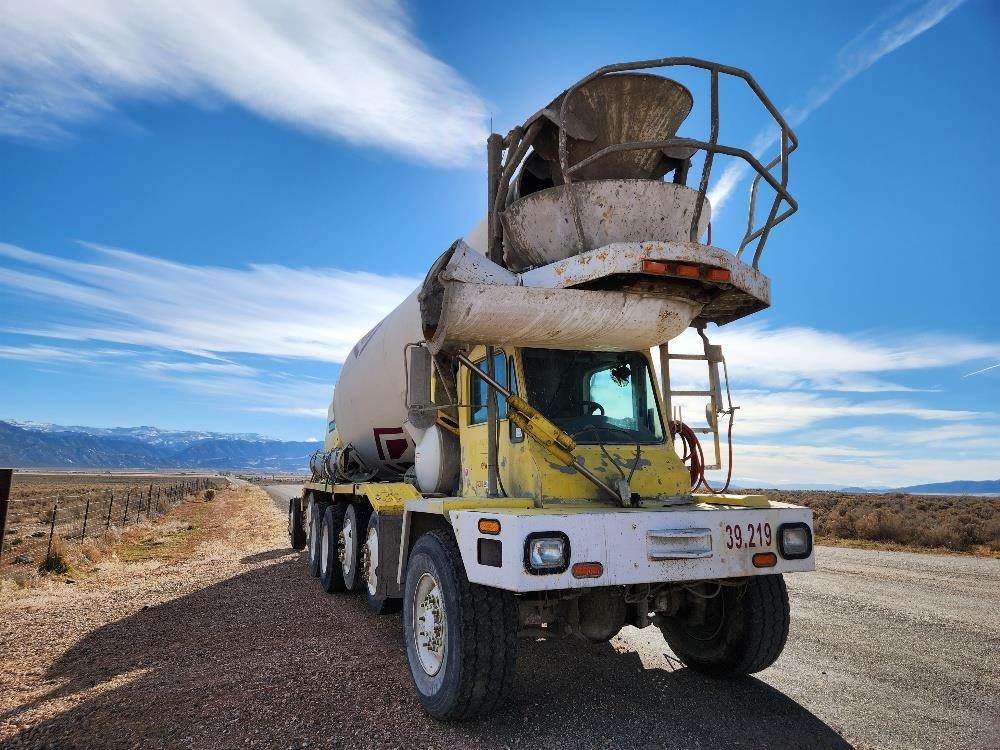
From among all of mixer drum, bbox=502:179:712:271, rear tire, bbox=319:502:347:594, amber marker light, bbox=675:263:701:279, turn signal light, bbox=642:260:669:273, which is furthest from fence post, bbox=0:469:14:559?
amber marker light, bbox=675:263:701:279

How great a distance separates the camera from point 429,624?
4.34m

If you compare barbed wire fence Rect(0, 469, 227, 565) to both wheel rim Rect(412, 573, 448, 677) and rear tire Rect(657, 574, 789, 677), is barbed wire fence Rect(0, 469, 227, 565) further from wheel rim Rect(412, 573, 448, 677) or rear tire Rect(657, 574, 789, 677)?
rear tire Rect(657, 574, 789, 677)

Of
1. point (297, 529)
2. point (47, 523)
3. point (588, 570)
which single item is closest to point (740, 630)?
point (588, 570)

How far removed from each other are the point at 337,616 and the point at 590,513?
437cm

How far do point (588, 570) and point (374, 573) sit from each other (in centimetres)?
379

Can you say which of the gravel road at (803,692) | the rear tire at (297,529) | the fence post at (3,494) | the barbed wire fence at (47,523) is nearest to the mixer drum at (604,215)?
the gravel road at (803,692)

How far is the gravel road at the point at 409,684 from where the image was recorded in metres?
3.85

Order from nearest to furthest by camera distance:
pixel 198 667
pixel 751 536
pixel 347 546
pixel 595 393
A: pixel 751 536 < pixel 595 393 < pixel 198 667 < pixel 347 546

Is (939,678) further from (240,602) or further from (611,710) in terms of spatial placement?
(240,602)

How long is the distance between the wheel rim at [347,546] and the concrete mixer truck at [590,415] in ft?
9.71

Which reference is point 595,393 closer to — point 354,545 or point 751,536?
point 751,536

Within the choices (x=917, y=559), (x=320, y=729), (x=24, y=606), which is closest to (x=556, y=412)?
(x=320, y=729)

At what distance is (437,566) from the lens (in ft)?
13.7

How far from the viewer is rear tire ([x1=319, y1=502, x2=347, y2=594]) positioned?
830cm
